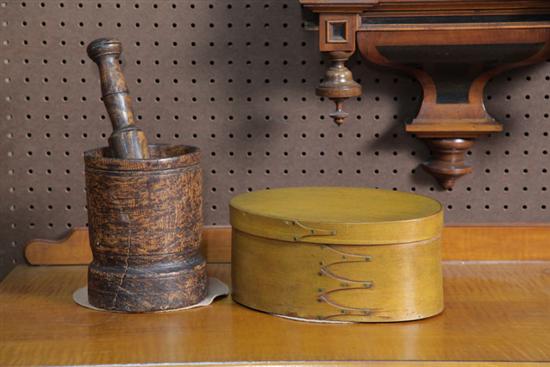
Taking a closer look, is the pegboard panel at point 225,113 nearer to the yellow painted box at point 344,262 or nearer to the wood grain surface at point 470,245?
the wood grain surface at point 470,245

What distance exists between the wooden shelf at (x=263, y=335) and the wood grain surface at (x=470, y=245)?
0.16m

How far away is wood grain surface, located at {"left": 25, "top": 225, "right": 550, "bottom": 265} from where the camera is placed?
1.60 metres

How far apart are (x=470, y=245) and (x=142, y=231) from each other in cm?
64

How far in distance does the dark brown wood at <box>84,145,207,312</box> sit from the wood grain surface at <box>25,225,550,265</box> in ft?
0.94

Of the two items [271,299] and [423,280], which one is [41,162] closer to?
[271,299]

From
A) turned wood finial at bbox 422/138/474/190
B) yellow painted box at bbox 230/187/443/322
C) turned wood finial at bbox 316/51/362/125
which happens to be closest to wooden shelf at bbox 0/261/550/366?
yellow painted box at bbox 230/187/443/322

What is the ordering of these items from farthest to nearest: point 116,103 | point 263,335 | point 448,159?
1. point 448,159
2. point 116,103
3. point 263,335

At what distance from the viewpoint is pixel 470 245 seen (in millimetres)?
1607

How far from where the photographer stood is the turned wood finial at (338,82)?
56.1 inches

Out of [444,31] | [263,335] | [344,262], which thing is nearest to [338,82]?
[444,31]

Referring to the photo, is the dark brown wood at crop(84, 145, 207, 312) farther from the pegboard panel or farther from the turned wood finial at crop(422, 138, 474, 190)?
the turned wood finial at crop(422, 138, 474, 190)

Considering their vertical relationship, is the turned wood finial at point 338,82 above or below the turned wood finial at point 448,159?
above

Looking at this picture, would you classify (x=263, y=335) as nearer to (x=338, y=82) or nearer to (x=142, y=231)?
(x=142, y=231)

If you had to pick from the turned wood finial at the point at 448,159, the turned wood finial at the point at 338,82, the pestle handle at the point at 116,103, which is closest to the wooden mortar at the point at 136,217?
the pestle handle at the point at 116,103
